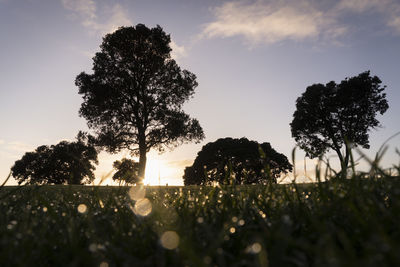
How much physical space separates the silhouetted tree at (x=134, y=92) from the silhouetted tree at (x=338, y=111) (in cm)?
1682

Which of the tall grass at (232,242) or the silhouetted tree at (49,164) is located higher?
the silhouetted tree at (49,164)

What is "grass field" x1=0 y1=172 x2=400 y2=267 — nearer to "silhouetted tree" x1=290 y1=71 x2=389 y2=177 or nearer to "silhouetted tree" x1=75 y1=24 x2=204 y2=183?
"silhouetted tree" x1=75 y1=24 x2=204 y2=183

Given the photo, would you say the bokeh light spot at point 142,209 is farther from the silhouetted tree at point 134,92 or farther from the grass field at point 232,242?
the silhouetted tree at point 134,92

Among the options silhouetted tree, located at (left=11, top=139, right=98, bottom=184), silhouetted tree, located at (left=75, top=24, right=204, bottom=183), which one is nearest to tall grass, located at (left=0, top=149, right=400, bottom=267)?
silhouetted tree, located at (left=75, top=24, right=204, bottom=183)

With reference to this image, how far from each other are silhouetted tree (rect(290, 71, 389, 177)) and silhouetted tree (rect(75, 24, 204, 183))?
55.2ft

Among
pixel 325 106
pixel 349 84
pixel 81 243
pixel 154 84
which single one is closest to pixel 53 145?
pixel 154 84

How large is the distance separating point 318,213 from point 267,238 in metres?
0.50

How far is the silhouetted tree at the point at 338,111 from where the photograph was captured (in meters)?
36.2

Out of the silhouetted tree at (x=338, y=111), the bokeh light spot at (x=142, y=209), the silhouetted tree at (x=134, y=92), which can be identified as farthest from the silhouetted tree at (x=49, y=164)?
the bokeh light spot at (x=142, y=209)

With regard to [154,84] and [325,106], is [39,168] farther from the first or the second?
[325,106]

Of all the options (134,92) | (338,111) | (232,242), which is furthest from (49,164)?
(232,242)

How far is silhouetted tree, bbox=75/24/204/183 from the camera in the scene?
29.1 meters

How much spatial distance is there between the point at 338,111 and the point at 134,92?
26.2 m

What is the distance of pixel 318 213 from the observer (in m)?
1.46
